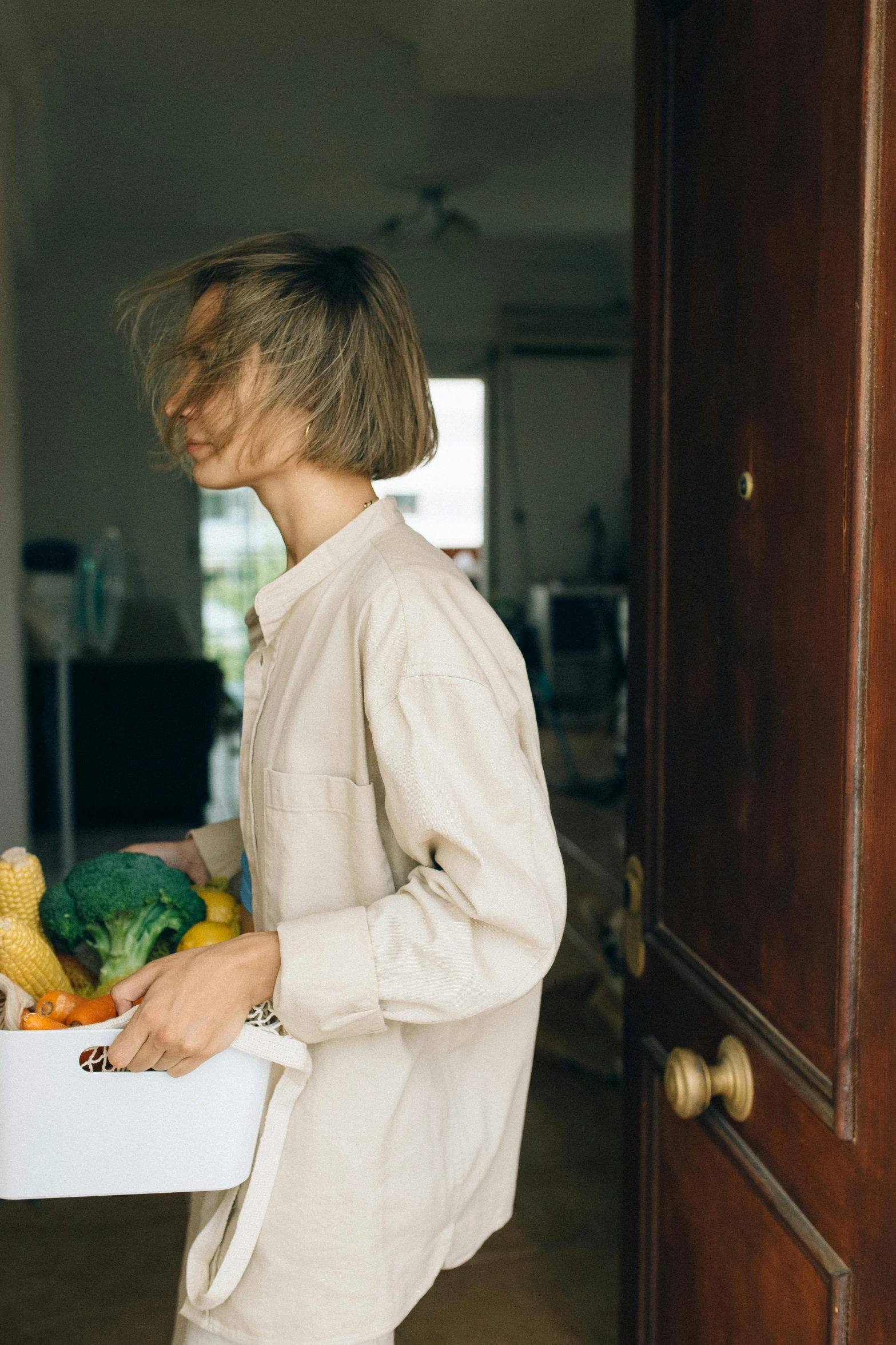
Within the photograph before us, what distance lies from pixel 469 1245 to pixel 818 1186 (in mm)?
378

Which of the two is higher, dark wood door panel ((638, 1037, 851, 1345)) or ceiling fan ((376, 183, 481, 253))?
ceiling fan ((376, 183, 481, 253))

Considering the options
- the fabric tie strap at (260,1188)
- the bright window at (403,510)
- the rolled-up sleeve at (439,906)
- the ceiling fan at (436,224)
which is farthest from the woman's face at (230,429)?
the bright window at (403,510)

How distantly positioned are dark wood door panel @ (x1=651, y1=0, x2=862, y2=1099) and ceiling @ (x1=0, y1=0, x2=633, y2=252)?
9.15 feet

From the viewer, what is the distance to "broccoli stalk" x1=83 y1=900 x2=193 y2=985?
3.51 ft

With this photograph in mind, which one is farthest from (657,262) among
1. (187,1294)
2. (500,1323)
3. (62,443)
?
(62,443)

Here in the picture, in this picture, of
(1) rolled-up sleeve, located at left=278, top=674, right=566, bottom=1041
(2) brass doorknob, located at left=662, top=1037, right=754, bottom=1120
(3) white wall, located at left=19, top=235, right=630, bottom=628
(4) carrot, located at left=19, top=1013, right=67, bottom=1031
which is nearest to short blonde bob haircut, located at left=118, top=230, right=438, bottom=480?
(1) rolled-up sleeve, located at left=278, top=674, right=566, bottom=1041

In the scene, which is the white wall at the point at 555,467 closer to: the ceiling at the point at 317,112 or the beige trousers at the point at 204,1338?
the ceiling at the point at 317,112

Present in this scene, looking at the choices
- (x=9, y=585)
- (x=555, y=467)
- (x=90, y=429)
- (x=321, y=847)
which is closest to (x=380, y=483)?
(x=555, y=467)

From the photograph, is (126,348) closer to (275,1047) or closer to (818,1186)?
(275,1047)

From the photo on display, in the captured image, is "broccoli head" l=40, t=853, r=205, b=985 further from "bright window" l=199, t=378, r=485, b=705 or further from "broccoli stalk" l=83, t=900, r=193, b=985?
"bright window" l=199, t=378, r=485, b=705

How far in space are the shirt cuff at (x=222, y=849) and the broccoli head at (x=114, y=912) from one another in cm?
17

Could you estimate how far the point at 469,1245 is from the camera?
3.60 ft

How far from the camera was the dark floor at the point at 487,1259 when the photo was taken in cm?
191

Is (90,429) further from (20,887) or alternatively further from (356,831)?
(356,831)
